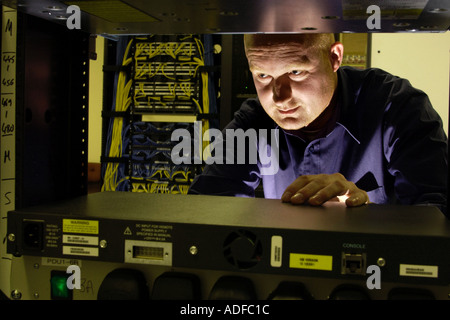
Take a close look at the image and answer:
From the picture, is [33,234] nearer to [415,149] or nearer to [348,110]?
[415,149]

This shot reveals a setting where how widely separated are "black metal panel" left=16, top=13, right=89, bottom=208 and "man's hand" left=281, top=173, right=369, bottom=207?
43 cm

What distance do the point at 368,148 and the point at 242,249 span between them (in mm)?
1194

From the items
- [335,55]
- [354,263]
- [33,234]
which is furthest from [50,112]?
[335,55]

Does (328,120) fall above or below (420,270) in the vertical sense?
above

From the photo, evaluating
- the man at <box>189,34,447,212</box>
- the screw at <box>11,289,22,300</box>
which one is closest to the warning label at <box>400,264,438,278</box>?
the screw at <box>11,289,22,300</box>

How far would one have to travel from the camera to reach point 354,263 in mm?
532

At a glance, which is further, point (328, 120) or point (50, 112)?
point (328, 120)

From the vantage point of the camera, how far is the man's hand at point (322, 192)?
0.76m

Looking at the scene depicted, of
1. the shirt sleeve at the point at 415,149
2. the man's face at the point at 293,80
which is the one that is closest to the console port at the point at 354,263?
A: the shirt sleeve at the point at 415,149

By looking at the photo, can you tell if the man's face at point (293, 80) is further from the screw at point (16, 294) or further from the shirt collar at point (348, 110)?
the screw at point (16, 294)

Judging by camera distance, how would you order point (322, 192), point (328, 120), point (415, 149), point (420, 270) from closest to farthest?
point (420, 270) < point (322, 192) < point (415, 149) < point (328, 120)

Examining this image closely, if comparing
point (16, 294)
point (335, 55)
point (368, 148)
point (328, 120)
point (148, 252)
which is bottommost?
point (16, 294)

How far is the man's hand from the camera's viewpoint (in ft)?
2.48

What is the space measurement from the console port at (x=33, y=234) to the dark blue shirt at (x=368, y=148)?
1044mm
